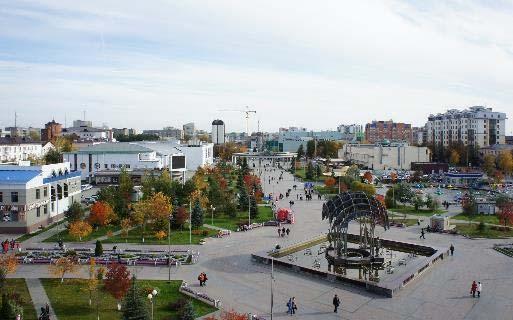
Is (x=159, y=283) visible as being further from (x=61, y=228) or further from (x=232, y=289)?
(x=61, y=228)

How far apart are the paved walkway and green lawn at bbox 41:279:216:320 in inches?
8.3

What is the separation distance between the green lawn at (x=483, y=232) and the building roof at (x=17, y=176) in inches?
1464

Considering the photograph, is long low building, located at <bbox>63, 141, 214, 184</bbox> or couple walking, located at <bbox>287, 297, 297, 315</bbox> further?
long low building, located at <bbox>63, 141, 214, 184</bbox>

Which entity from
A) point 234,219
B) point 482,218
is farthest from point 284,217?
point 482,218

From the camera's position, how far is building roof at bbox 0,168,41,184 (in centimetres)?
4231

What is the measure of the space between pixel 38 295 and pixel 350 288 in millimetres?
16114

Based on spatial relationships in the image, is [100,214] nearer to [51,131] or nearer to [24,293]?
[24,293]

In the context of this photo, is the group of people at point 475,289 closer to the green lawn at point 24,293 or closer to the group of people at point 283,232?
the group of people at point 283,232

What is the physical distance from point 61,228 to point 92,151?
112 ft

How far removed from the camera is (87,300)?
2439 centimetres

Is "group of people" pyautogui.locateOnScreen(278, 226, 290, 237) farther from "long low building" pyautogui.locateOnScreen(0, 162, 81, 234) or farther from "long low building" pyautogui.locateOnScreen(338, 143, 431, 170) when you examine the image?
"long low building" pyautogui.locateOnScreen(338, 143, 431, 170)

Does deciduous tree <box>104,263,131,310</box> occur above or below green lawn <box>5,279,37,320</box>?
above

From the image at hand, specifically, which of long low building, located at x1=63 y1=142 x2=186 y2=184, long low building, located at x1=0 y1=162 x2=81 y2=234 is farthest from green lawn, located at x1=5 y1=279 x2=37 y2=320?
long low building, located at x1=63 y1=142 x2=186 y2=184

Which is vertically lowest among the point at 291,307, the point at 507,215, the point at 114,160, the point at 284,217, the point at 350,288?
the point at 350,288
